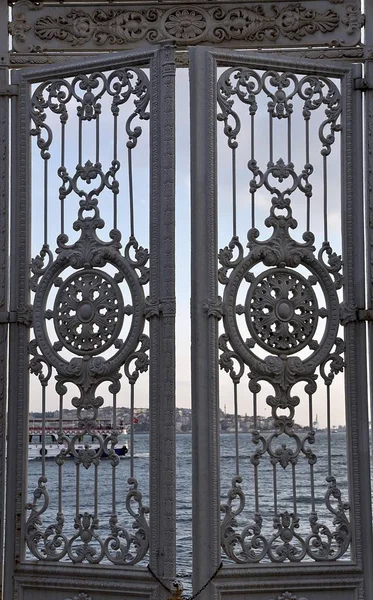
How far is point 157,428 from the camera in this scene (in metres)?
4.84

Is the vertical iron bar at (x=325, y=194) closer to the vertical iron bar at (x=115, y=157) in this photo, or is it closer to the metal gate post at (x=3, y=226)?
the vertical iron bar at (x=115, y=157)

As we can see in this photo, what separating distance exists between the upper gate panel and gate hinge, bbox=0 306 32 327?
1380 millimetres

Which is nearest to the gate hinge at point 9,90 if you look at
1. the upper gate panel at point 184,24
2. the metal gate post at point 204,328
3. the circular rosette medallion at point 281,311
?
the upper gate panel at point 184,24

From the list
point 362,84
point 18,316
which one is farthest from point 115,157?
point 362,84

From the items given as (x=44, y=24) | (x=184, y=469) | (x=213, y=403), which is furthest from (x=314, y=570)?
(x=184, y=469)

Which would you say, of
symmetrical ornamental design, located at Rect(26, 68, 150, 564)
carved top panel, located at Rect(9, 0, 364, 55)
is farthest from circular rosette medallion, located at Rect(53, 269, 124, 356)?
carved top panel, located at Rect(9, 0, 364, 55)

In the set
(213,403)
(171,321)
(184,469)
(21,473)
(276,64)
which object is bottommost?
(184,469)

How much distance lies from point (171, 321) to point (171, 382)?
0.31m

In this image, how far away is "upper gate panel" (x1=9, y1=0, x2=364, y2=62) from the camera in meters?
5.20

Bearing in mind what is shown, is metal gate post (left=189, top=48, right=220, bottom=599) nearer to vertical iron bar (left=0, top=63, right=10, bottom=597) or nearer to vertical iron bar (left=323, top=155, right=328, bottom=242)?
vertical iron bar (left=323, top=155, right=328, bottom=242)

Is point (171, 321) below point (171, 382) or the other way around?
the other way around

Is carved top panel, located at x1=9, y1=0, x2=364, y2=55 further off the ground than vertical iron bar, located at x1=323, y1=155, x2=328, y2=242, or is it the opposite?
carved top panel, located at x1=9, y1=0, x2=364, y2=55

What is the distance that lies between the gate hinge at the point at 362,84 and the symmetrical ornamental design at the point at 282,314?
0.12 m

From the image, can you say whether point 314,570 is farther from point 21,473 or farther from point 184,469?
point 184,469
